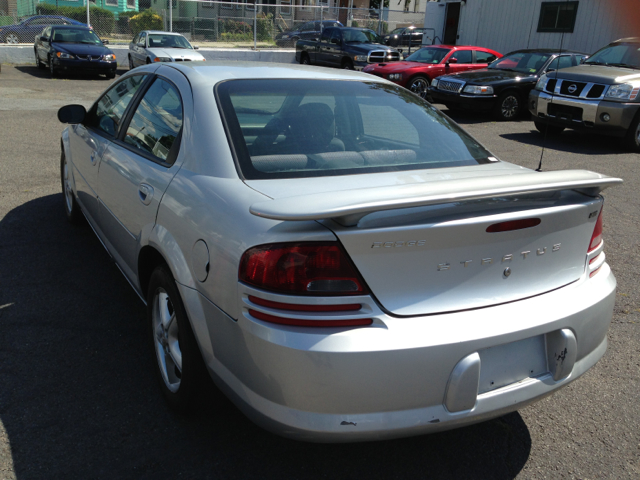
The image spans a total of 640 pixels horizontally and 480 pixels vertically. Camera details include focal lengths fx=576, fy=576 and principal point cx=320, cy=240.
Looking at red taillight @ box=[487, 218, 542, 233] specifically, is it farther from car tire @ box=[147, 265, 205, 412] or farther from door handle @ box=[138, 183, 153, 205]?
door handle @ box=[138, 183, 153, 205]

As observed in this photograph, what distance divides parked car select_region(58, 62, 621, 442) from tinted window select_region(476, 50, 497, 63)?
554 inches

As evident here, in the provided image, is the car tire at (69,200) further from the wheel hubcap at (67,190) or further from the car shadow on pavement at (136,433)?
the car shadow on pavement at (136,433)

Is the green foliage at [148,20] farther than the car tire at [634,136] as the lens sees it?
Yes

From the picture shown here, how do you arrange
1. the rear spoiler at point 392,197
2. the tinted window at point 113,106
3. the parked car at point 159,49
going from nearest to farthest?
the rear spoiler at point 392,197
the tinted window at point 113,106
the parked car at point 159,49

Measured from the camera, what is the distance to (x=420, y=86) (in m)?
14.9

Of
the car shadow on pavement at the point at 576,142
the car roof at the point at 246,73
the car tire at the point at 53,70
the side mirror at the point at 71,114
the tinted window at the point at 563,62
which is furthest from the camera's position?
the car tire at the point at 53,70

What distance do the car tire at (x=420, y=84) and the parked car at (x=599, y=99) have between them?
4.16 m

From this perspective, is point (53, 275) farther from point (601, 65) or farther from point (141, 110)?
point (601, 65)

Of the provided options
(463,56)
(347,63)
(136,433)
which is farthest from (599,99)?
(347,63)

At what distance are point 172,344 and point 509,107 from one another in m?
12.3

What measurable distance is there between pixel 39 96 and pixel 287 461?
46.8 ft

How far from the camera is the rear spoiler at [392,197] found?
188cm

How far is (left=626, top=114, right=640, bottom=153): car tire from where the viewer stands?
10195mm

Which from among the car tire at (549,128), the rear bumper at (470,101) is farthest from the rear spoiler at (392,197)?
the rear bumper at (470,101)
